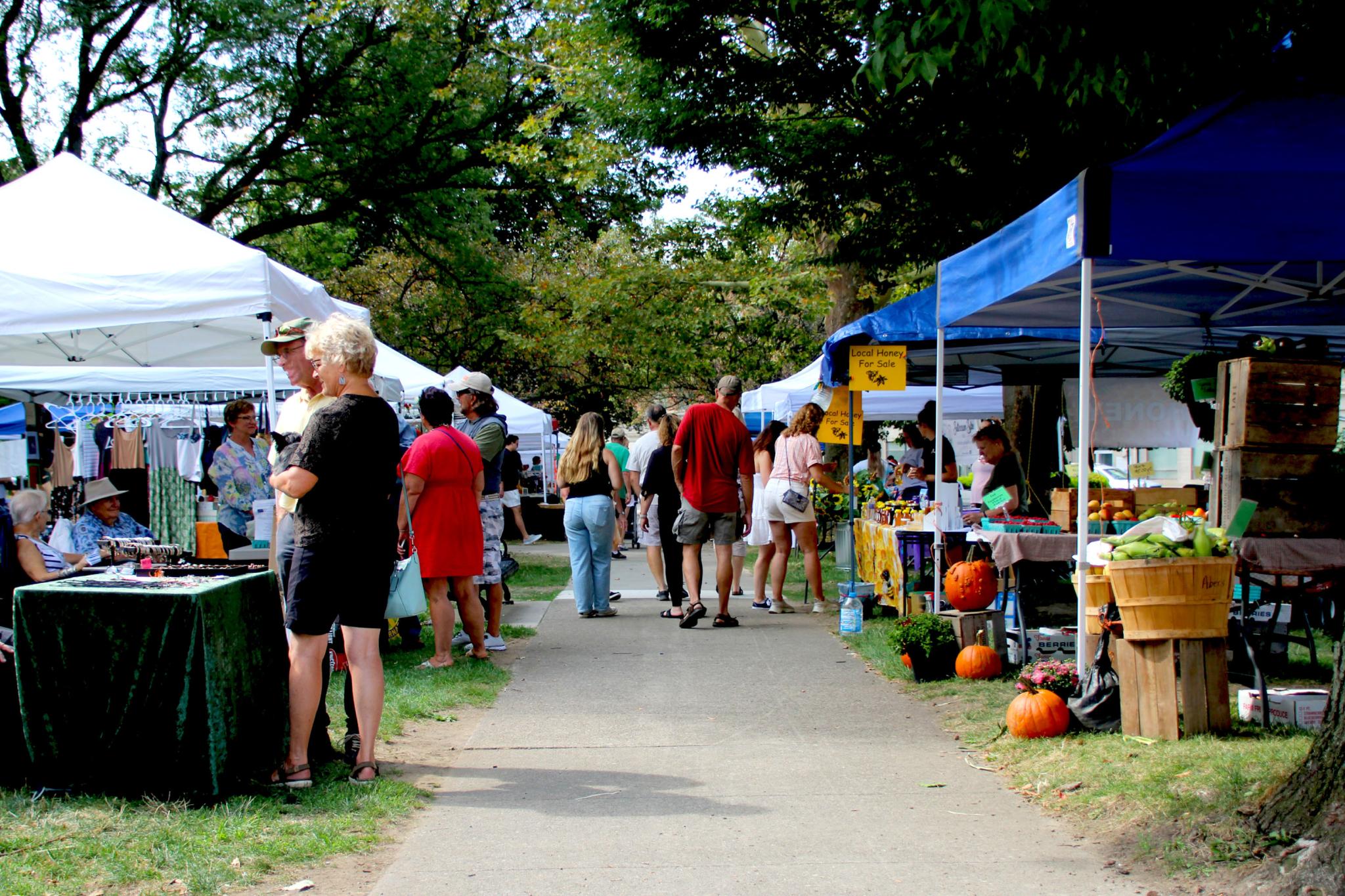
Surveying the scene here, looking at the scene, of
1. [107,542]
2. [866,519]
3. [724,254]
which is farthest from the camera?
[724,254]

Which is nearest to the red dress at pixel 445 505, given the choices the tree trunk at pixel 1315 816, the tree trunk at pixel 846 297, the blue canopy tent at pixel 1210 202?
the blue canopy tent at pixel 1210 202

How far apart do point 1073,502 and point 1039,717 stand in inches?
83.5

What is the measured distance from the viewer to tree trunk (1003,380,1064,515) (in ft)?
44.7

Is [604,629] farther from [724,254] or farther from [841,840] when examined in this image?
[724,254]

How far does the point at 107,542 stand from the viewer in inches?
285

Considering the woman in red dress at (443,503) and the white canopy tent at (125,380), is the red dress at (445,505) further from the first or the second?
the white canopy tent at (125,380)

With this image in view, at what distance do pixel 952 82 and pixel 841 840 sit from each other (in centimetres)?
853

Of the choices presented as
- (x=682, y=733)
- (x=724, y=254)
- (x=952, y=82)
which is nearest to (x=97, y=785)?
(x=682, y=733)

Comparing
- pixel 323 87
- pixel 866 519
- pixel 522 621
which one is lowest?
pixel 522 621

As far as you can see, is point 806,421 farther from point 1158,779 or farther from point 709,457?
point 1158,779

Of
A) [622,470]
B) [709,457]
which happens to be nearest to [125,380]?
[622,470]

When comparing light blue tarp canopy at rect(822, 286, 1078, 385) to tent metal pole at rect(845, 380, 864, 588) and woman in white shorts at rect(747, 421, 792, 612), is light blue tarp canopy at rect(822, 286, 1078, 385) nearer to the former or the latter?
tent metal pole at rect(845, 380, 864, 588)

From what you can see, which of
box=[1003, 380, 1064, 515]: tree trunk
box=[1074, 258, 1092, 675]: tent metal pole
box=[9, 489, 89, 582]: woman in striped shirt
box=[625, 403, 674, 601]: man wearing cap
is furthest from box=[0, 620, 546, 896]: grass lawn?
box=[1003, 380, 1064, 515]: tree trunk

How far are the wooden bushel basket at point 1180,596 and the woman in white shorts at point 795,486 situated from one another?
5.21 m
